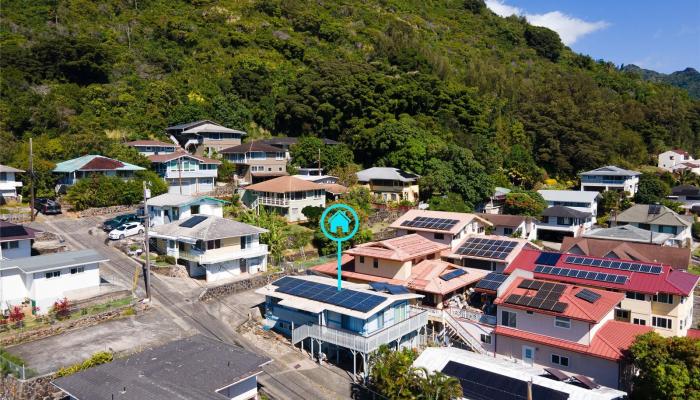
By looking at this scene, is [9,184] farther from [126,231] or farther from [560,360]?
[560,360]

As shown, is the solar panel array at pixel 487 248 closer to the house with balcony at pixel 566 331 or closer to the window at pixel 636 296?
the house with balcony at pixel 566 331

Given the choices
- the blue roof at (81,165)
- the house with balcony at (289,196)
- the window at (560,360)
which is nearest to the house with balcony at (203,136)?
the blue roof at (81,165)

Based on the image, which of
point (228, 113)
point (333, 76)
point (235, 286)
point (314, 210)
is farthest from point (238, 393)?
point (333, 76)

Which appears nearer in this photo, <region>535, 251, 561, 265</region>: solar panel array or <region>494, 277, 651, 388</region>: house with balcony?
<region>494, 277, 651, 388</region>: house with balcony

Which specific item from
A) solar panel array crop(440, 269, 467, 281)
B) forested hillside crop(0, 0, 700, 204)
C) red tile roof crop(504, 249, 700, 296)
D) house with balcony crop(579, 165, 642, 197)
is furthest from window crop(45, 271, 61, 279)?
house with balcony crop(579, 165, 642, 197)

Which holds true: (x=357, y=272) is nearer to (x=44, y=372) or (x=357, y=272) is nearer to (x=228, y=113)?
(x=44, y=372)

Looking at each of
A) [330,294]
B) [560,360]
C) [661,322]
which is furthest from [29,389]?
[661,322]

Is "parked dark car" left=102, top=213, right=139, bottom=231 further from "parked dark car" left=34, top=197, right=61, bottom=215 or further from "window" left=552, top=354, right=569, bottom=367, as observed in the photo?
"window" left=552, top=354, right=569, bottom=367
